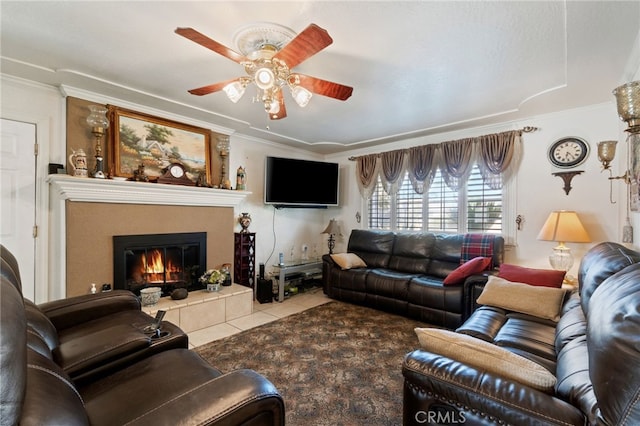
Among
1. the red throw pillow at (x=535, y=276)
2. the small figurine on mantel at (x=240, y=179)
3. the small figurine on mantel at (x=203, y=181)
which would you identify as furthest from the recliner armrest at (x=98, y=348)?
the red throw pillow at (x=535, y=276)

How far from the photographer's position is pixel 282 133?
426 cm

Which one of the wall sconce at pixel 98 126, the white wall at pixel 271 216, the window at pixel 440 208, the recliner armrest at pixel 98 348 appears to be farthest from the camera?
the white wall at pixel 271 216

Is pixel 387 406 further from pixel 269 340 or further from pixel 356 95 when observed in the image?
pixel 356 95

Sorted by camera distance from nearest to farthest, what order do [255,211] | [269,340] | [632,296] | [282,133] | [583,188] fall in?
[632,296] < [269,340] < [583,188] < [282,133] < [255,211]

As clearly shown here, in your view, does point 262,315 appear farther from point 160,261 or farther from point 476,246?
point 476,246

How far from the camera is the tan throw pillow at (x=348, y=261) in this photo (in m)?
4.07

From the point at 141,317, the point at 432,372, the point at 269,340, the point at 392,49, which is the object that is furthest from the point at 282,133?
the point at 432,372

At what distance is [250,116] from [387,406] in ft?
10.7

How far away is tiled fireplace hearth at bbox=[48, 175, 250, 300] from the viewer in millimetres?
A: 2635

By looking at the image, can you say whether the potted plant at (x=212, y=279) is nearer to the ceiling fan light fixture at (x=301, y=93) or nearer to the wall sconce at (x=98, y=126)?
the wall sconce at (x=98, y=126)

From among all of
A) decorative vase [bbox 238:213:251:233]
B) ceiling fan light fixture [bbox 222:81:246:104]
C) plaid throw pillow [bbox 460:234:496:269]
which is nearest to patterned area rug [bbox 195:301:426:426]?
plaid throw pillow [bbox 460:234:496:269]

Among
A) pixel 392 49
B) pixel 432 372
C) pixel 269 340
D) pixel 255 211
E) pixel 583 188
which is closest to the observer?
pixel 432 372

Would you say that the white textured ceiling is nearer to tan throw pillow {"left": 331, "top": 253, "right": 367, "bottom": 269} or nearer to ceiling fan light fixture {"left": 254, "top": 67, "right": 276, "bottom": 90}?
ceiling fan light fixture {"left": 254, "top": 67, "right": 276, "bottom": 90}

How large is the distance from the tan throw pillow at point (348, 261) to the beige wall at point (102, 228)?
1919 millimetres
